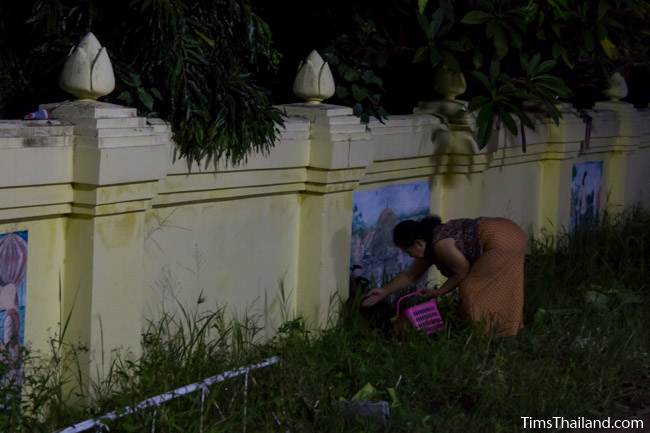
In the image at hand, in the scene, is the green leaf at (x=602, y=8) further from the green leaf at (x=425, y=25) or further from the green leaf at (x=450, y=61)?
the green leaf at (x=425, y=25)

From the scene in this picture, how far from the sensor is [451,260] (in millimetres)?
7273

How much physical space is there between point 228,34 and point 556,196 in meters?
4.75

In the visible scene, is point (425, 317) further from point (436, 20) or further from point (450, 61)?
point (436, 20)

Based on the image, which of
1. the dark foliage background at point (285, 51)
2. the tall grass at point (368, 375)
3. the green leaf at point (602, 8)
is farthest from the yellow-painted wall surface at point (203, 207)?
the green leaf at point (602, 8)

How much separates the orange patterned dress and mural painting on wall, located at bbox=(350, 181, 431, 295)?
71 cm

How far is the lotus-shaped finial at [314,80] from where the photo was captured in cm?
716

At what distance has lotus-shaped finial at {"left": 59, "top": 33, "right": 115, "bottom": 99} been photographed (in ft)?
18.0

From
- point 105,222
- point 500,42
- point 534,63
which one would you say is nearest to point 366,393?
point 105,222

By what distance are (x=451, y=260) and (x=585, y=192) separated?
4.74 meters

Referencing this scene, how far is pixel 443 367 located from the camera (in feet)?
21.4

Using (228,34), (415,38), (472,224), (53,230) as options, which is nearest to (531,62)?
(415,38)

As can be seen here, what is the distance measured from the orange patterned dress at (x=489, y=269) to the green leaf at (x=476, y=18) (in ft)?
4.78

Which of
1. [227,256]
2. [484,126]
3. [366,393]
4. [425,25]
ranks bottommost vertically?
[366,393]

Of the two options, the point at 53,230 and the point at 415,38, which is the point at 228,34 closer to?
the point at 53,230
